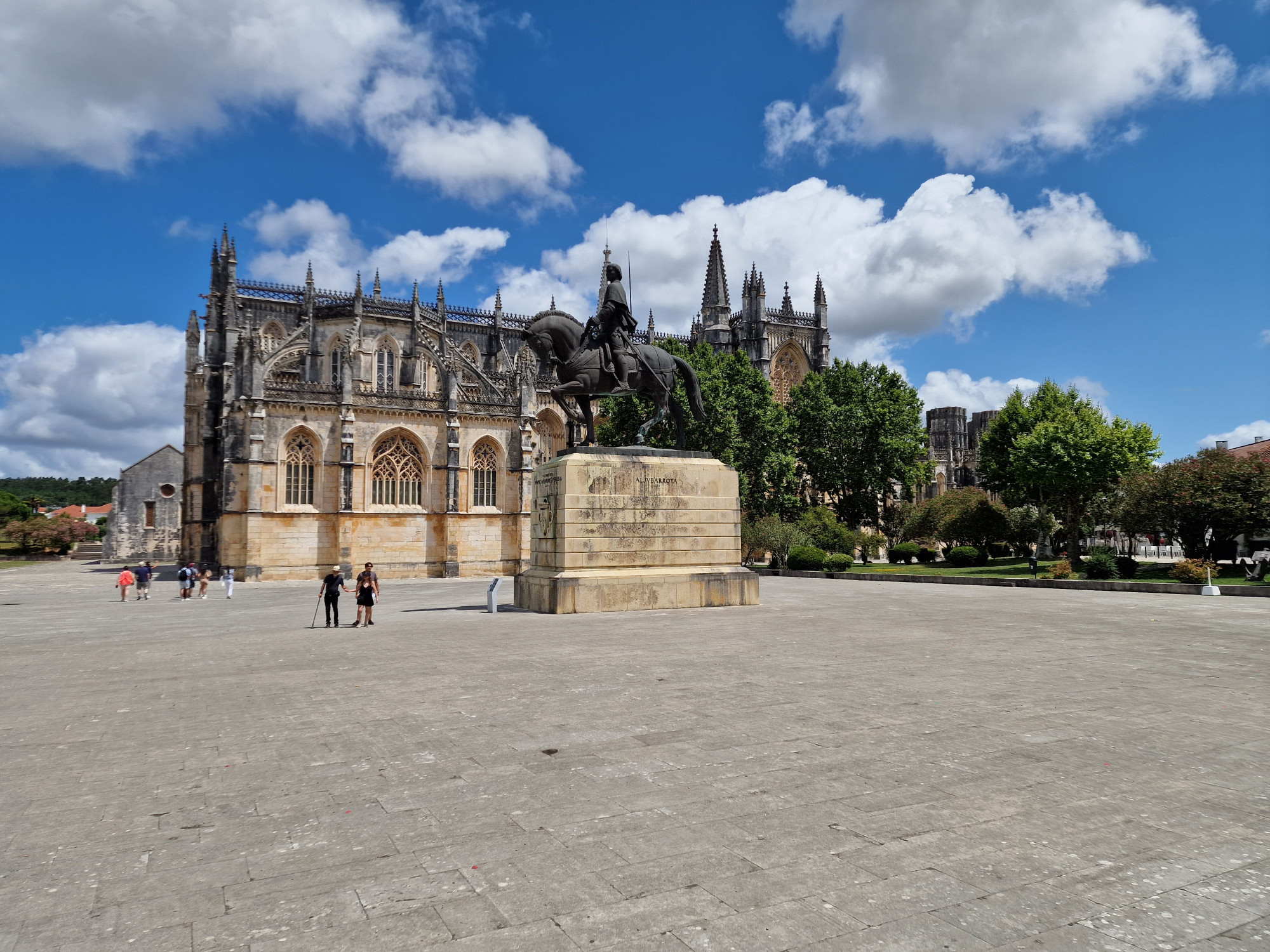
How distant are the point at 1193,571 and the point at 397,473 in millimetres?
35973

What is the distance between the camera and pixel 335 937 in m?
3.15

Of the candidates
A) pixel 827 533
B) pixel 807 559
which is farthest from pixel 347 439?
pixel 827 533

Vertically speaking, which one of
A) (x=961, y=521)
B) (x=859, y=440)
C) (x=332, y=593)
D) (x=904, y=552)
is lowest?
(x=904, y=552)

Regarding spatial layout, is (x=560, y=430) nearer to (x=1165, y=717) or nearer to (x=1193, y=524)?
(x=1193, y=524)

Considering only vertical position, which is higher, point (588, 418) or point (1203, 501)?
point (588, 418)

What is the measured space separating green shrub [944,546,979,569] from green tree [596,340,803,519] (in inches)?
369

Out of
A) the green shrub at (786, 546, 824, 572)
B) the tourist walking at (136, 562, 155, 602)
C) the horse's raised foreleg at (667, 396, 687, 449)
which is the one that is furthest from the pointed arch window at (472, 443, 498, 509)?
the horse's raised foreleg at (667, 396, 687, 449)

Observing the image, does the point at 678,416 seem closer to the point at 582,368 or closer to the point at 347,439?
the point at 582,368

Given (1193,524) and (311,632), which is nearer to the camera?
(311,632)

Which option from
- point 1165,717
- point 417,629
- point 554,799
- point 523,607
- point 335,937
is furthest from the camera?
point 523,607

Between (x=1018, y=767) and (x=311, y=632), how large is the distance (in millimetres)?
12788

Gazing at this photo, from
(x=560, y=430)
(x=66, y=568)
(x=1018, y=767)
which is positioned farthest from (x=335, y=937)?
(x=66, y=568)

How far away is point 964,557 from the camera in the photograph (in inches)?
1558

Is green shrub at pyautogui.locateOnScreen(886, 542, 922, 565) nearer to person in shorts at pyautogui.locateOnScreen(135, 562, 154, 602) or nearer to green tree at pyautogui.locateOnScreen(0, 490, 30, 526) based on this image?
person in shorts at pyautogui.locateOnScreen(135, 562, 154, 602)
